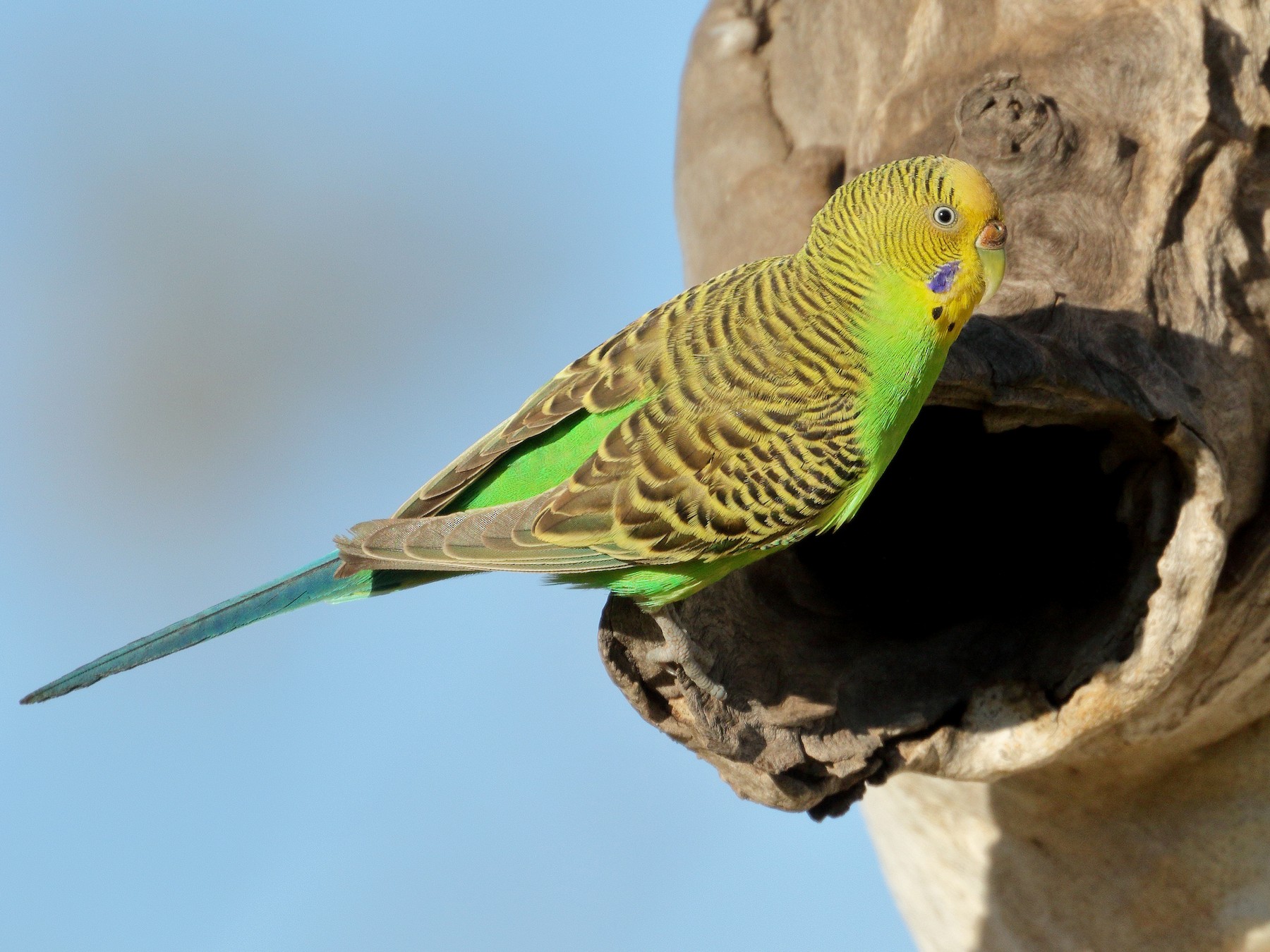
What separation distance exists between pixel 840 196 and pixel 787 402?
55cm

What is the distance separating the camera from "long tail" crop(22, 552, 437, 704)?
11.1ft

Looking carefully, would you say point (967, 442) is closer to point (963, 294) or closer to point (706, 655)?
point (963, 294)

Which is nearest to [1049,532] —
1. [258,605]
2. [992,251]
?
[992,251]

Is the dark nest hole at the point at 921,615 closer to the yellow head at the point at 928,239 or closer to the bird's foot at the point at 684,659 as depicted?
the bird's foot at the point at 684,659

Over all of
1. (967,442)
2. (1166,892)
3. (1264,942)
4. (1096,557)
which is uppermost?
(967,442)

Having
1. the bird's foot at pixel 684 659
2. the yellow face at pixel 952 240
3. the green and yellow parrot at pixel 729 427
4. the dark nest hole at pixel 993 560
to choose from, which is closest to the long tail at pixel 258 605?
the green and yellow parrot at pixel 729 427

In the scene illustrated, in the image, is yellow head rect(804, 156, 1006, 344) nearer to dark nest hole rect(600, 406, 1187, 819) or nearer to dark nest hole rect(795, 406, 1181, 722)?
dark nest hole rect(600, 406, 1187, 819)

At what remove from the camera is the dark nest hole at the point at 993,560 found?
3.32 m

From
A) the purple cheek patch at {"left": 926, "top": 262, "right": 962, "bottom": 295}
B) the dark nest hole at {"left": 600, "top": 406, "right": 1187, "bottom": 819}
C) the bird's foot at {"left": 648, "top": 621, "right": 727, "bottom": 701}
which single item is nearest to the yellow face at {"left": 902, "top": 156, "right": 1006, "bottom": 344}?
the purple cheek patch at {"left": 926, "top": 262, "right": 962, "bottom": 295}

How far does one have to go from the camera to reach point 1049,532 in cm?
381

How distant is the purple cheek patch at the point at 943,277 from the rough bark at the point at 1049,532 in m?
0.12

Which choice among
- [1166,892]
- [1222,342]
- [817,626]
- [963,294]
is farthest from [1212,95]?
[1166,892]

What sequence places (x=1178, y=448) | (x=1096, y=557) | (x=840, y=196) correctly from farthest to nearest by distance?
(x=1096, y=557) < (x=840, y=196) < (x=1178, y=448)

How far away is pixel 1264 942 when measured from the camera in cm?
396
